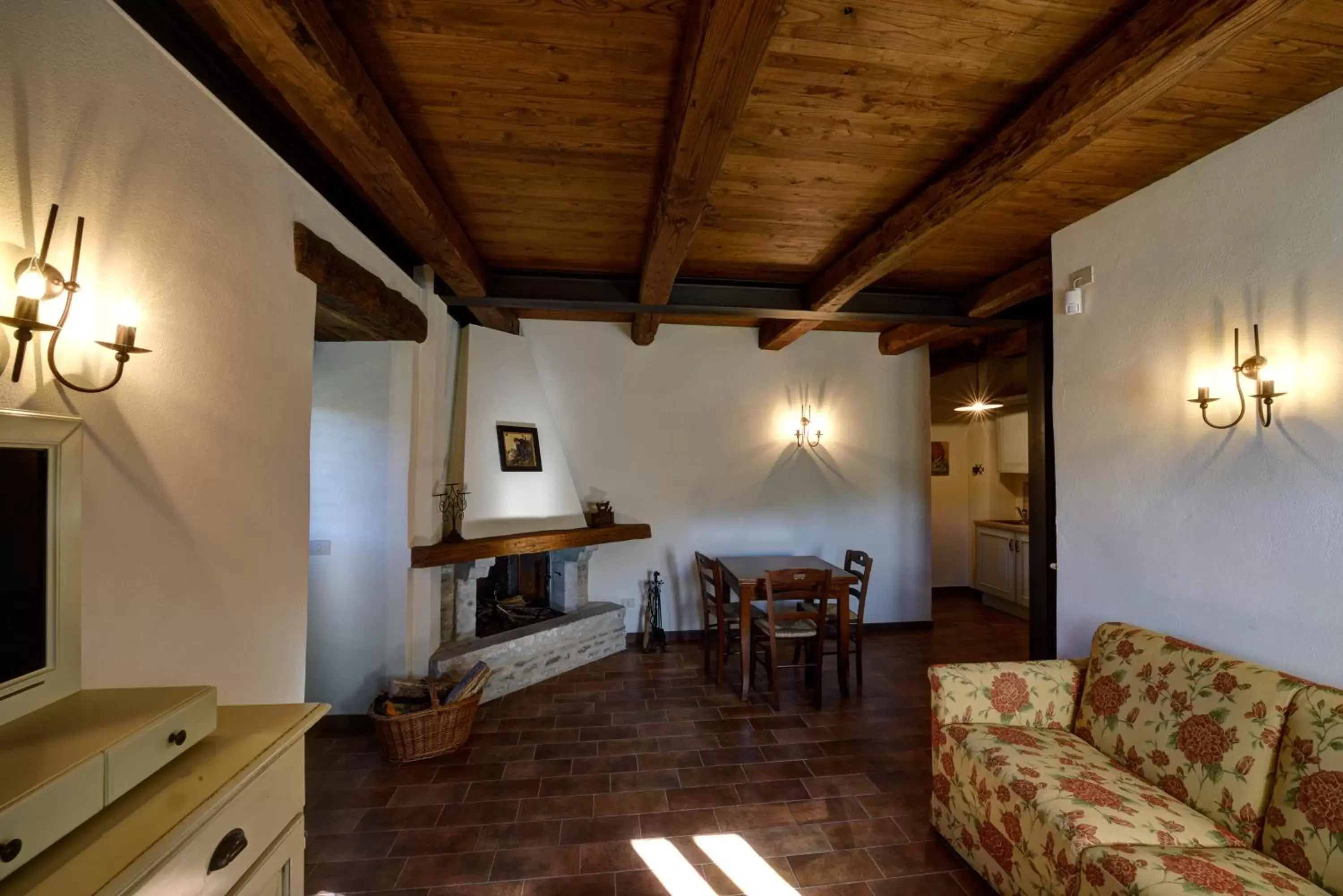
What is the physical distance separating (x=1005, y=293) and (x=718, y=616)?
2746mm

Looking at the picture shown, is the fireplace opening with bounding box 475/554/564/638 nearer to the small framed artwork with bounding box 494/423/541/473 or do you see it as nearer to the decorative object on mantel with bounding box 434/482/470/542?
the decorative object on mantel with bounding box 434/482/470/542

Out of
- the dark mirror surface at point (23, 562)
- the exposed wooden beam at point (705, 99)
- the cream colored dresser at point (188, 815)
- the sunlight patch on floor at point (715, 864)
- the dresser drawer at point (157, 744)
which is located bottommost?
the sunlight patch on floor at point (715, 864)

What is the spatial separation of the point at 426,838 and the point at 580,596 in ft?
7.23

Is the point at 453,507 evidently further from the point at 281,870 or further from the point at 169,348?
the point at 281,870

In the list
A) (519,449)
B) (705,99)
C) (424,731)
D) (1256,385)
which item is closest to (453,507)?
(519,449)

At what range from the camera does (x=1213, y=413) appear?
2.09 meters

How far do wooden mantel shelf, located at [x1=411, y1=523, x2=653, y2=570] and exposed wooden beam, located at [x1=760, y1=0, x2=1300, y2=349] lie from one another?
106 inches

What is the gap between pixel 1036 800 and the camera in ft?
5.45

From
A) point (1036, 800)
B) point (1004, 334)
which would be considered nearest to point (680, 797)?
point (1036, 800)

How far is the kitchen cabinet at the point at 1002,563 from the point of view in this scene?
17.3 feet

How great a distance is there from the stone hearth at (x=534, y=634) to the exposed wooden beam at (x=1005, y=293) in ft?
10.5

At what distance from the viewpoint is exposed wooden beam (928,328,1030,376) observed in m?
4.62

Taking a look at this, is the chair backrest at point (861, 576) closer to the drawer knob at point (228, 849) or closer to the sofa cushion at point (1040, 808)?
the sofa cushion at point (1040, 808)

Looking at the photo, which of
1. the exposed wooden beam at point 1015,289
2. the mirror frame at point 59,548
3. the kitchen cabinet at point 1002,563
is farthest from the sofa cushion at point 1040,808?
the kitchen cabinet at point 1002,563
